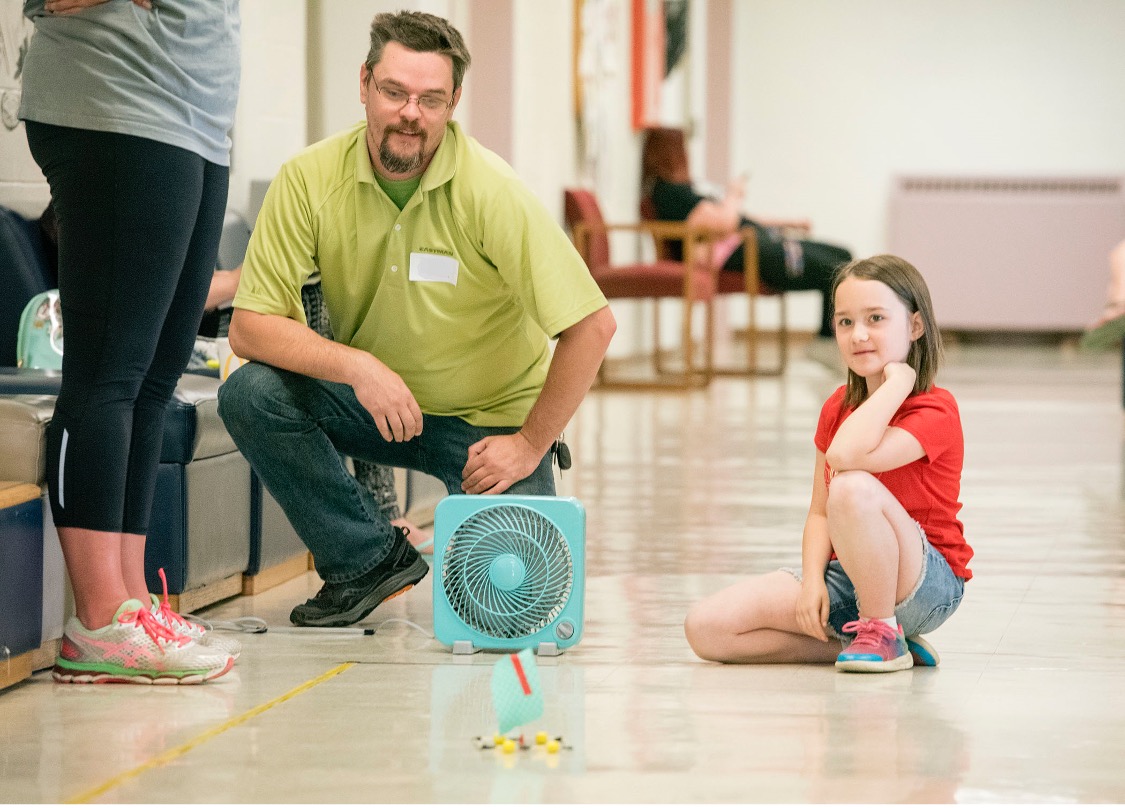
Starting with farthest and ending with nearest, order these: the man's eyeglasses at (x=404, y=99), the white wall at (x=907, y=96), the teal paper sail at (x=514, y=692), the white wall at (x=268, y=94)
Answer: the white wall at (x=907, y=96) → the white wall at (x=268, y=94) → the man's eyeglasses at (x=404, y=99) → the teal paper sail at (x=514, y=692)

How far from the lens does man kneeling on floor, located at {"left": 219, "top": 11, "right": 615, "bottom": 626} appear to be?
2.35 m

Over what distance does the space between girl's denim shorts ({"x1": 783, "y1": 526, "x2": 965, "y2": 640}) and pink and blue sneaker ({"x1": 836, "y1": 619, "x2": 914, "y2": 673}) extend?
4cm

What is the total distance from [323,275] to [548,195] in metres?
4.77

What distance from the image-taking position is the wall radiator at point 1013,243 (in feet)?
34.7

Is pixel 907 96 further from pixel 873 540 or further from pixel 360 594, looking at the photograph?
pixel 873 540

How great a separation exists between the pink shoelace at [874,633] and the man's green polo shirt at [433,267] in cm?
59

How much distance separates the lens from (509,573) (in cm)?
228

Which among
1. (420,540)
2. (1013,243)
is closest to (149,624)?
(420,540)

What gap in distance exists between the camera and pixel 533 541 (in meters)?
2.28

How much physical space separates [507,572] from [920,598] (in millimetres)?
570

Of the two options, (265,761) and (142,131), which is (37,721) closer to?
(265,761)

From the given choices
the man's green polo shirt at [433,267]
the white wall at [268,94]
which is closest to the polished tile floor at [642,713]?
the man's green polo shirt at [433,267]

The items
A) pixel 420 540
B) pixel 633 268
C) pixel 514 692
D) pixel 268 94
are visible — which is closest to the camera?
pixel 514 692

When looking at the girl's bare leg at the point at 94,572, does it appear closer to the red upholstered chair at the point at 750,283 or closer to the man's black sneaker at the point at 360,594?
the man's black sneaker at the point at 360,594
